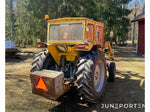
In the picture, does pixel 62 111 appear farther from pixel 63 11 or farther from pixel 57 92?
pixel 63 11

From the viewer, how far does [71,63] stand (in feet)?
14.6

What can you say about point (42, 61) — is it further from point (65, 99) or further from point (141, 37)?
point (141, 37)

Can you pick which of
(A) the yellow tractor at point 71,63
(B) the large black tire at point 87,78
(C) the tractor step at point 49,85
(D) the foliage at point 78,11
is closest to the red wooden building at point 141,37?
(D) the foliage at point 78,11

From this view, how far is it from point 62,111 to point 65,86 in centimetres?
68

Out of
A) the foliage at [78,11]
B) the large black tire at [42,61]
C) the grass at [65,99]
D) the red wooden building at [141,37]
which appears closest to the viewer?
the grass at [65,99]

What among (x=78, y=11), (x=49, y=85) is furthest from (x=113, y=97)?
(x=78, y=11)

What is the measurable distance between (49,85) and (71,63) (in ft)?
4.91

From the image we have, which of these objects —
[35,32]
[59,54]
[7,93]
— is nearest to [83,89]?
[59,54]

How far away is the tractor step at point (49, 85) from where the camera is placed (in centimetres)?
310

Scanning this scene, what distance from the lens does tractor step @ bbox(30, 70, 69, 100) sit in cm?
310

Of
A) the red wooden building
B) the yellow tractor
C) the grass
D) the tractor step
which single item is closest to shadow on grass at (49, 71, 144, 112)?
the grass

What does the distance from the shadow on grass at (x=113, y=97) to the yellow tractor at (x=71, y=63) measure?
0.31 m

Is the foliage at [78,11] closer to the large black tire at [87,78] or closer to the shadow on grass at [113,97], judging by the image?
the shadow on grass at [113,97]

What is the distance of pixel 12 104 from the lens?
3805mm
